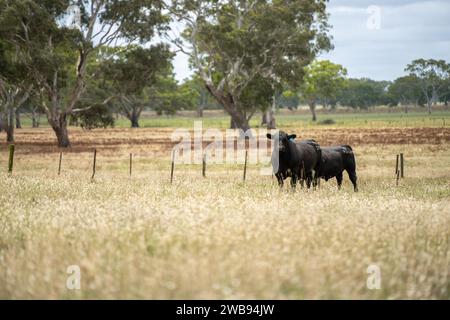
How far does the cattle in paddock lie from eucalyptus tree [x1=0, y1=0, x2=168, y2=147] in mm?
28656

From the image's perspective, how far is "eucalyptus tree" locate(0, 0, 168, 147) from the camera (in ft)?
142

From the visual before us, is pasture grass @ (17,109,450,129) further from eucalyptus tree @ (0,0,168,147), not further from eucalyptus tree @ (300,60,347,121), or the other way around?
eucalyptus tree @ (0,0,168,147)

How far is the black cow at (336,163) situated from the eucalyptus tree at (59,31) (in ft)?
92.7

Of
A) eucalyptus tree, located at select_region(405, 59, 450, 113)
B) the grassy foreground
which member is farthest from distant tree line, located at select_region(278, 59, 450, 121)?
the grassy foreground

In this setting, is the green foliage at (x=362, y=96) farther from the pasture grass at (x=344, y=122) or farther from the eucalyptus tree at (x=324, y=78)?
the eucalyptus tree at (x=324, y=78)

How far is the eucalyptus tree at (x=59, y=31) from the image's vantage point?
43.2 metres

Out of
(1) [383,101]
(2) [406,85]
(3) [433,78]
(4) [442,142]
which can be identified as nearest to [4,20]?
(4) [442,142]

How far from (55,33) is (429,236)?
39.7 m

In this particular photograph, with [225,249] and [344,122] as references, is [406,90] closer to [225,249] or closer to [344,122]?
[344,122]

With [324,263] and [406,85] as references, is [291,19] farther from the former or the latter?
[406,85]

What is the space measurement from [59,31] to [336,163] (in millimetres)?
30268

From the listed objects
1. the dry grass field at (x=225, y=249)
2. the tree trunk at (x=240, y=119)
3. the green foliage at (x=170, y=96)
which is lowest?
the dry grass field at (x=225, y=249)

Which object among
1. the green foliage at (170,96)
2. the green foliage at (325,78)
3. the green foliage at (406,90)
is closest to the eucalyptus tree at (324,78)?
the green foliage at (325,78)

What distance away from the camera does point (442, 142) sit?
44375 millimetres
